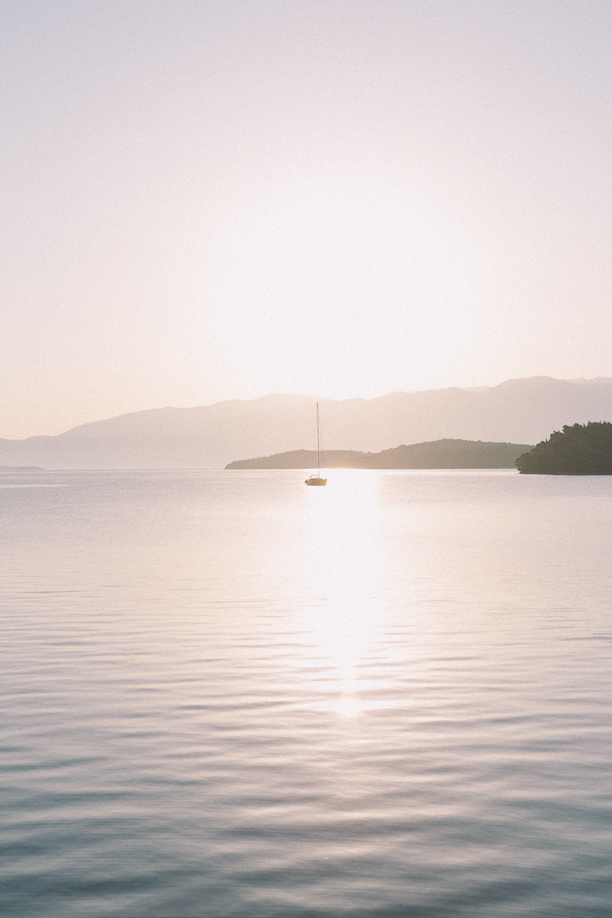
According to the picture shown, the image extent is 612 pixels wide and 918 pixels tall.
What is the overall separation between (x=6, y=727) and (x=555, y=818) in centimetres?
846

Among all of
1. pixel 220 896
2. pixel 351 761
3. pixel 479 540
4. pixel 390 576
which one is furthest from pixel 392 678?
pixel 479 540

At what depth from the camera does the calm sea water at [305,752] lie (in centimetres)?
920

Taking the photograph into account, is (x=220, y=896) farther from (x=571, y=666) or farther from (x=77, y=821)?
(x=571, y=666)

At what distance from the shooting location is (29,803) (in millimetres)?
11375

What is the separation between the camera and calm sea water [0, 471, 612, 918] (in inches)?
362

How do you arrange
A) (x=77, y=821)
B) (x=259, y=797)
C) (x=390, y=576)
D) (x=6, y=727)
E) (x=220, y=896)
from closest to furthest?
(x=220, y=896) < (x=77, y=821) < (x=259, y=797) < (x=6, y=727) < (x=390, y=576)

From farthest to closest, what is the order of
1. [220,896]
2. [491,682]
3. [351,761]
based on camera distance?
[491,682] → [351,761] → [220,896]

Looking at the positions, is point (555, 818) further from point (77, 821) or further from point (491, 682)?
point (491, 682)

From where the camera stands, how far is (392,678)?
62.0ft

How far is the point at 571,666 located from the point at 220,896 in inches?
495

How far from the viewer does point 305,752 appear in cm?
1353

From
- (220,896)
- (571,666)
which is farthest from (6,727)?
(571,666)

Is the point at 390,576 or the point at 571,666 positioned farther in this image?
the point at 390,576

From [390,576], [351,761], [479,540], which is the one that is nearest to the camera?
[351,761]
